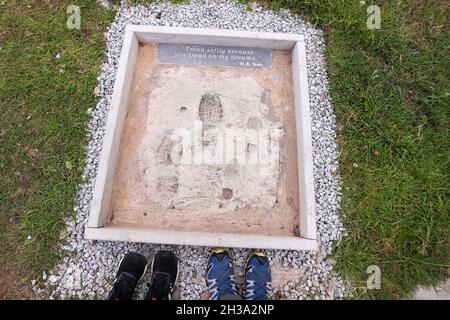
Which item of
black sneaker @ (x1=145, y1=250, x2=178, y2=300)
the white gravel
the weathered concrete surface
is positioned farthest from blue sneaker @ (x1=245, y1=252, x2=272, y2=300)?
black sneaker @ (x1=145, y1=250, x2=178, y2=300)

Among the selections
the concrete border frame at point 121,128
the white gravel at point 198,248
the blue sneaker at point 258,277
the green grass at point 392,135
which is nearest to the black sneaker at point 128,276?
the white gravel at point 198,248

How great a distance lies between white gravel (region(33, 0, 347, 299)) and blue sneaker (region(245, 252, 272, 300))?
131 mm

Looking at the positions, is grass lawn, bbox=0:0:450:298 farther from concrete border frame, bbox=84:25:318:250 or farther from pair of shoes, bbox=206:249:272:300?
pair of shoes, bbox=206:249:272:300

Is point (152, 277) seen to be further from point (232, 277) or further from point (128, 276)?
point (232, 277)

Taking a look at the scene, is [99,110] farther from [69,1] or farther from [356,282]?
[356,282]

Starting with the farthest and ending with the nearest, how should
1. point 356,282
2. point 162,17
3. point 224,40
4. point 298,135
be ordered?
point 162,17
point 224,40
point 298,135
point 356,282

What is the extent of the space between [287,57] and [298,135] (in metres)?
1.00

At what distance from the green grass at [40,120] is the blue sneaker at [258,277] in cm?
192

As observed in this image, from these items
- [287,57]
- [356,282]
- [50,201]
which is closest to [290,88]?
[287,57]

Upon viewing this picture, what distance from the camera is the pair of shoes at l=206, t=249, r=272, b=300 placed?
301 centimetres

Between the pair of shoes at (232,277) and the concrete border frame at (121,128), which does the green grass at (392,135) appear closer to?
the concrete border frame at (121,128)

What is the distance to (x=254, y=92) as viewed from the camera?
11.8 ft

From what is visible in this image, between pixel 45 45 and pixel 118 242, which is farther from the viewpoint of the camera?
pixel 45 45

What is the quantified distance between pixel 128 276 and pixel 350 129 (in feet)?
9.02
